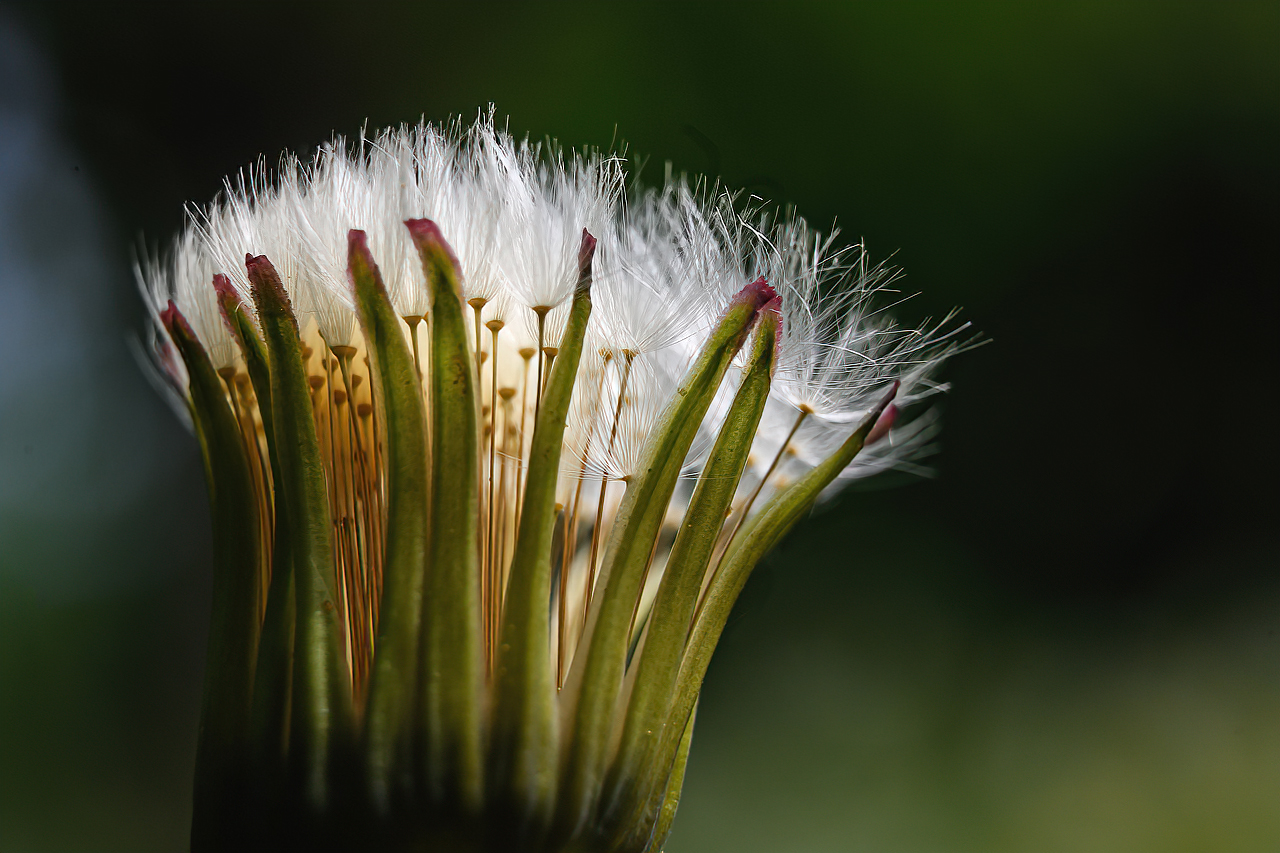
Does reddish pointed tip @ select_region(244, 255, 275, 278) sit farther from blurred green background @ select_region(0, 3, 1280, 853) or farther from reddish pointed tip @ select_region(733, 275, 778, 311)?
blurred green background @ select_region(0, 3, 1280, 853)

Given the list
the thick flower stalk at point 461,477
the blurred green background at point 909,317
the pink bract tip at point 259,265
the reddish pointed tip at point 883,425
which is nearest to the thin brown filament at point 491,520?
the thick flower stalk at point 461,477

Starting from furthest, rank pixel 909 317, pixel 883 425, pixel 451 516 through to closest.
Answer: pixel 909 317
pixel 883 425
pixel 451 516

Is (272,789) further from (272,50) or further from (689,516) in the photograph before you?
(272,50)

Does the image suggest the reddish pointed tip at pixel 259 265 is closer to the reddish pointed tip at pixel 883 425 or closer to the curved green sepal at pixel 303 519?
the curved green sepal at pixel 303 519

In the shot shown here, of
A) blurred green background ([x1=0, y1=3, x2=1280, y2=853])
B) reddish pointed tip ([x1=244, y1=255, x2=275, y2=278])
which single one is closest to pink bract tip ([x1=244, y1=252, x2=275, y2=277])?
reddish pointed tip ([x1=244, y1=255, x2=275, y2=278])

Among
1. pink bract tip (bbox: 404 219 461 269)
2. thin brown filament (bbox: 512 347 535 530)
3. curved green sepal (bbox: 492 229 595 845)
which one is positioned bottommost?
curved green sepal (bbox: 492 229 595 845)

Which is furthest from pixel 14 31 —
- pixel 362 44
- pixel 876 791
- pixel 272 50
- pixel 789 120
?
pixel 876 791

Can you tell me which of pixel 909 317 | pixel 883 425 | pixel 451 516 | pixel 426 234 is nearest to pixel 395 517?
pixel 451 516

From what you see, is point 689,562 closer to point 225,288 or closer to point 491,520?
point 491,520

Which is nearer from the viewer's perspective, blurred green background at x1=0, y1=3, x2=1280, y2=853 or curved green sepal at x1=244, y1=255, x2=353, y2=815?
curved green sepal at x1=244, y1=255, x2=353, y2=815
